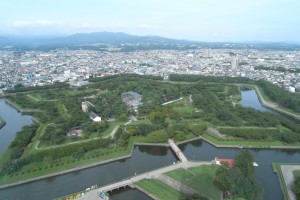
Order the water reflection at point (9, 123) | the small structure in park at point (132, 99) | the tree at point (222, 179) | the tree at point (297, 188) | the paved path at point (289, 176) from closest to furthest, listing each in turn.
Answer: the tree at point (222, 179) → the tree at point (297, 188) → the paved path at point (289, 176) → the water reflection at point (9, 123) → the small structure in park at point (132, 99)

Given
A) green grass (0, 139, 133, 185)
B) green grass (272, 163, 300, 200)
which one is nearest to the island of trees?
green grass (0, 139, 133, 185)

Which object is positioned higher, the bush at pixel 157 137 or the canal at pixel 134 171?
the bush at pixel 157 137

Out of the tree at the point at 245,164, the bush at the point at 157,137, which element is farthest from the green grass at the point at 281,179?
the bush at the point at 157,137

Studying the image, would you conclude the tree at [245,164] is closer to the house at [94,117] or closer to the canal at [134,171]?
the canal at [134,171]

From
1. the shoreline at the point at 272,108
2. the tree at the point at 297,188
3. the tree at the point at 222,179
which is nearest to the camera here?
the tree at the point at 222,179

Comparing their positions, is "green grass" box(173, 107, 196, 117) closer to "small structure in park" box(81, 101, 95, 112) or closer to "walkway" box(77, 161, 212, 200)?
"walkway" box(77, 161, 212, 200)

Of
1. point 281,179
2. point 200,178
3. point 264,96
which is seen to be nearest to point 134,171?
point 200,178

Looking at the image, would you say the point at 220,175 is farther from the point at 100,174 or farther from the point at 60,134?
the point at 60,134
